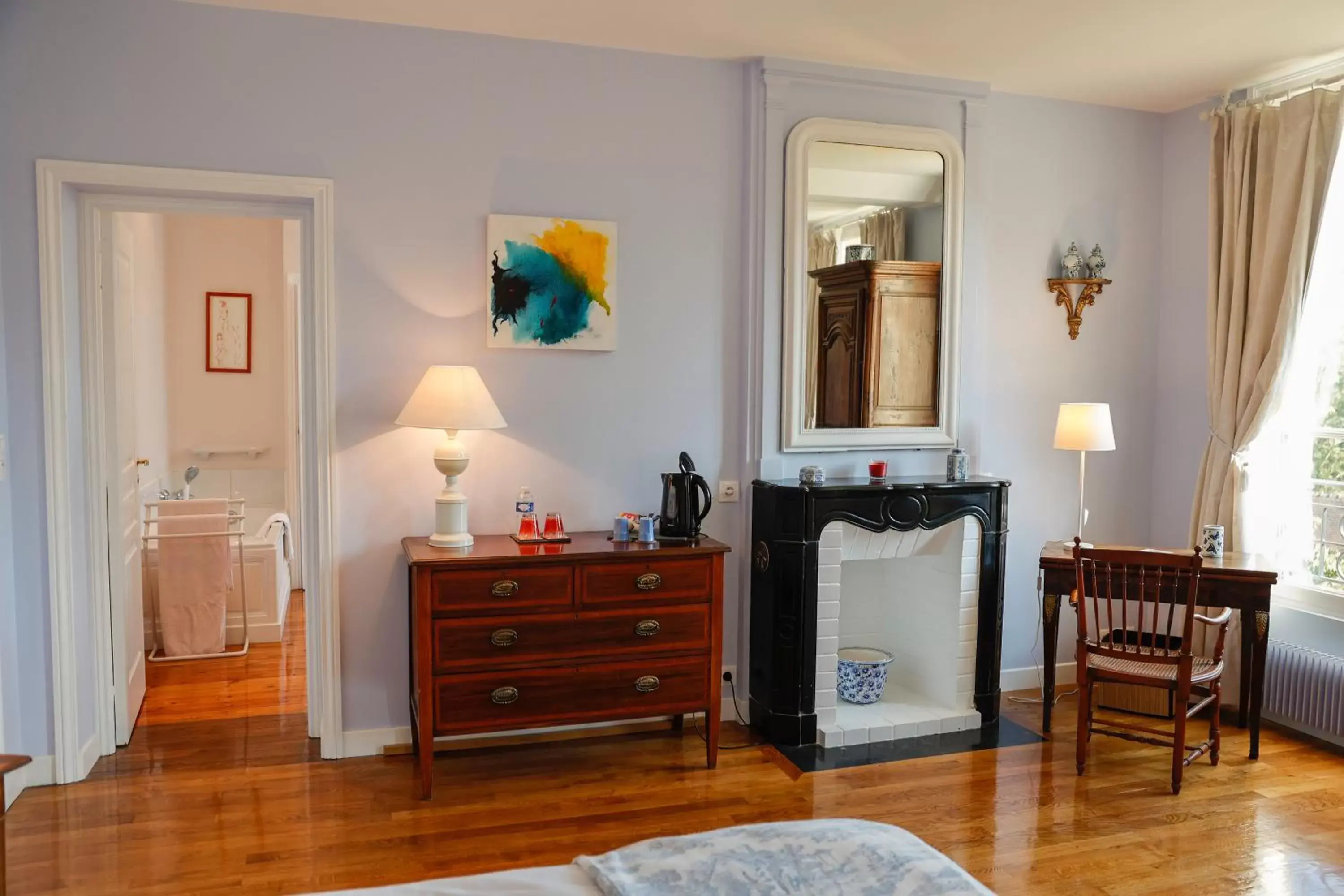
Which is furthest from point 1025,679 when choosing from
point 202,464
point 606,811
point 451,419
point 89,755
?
point 202,464

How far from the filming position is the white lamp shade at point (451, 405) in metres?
3.38

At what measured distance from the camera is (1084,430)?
166 inches

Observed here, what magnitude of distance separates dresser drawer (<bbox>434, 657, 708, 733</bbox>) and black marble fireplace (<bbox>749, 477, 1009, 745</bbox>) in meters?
0.41

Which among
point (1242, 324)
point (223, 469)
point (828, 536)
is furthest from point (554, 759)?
point (223, 469)

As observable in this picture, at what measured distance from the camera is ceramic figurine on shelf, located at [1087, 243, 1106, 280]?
177 inches

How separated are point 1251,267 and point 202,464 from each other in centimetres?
602

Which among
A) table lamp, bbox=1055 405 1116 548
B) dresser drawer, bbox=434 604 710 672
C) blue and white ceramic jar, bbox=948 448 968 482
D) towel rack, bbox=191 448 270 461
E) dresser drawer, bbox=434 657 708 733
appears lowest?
dresser drawer, bbox=434 657 708 733

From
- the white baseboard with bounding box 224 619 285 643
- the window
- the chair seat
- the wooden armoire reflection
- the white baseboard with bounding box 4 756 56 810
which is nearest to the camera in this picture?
the white baseboard with bounding box 4 756 56 810

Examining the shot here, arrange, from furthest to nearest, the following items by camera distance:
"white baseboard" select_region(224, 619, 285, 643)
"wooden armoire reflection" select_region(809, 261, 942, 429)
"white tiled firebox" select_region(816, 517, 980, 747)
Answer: "white baseboard" select_region(224, 619, 285, 643), "wooden armoire reflection" select_region(809, 261, 942, 429), "white tiled firebox" select_region(816, 517, 980, 747)

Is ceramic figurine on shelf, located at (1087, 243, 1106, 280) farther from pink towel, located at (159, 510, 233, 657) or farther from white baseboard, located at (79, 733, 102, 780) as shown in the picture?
white baseboard, located at (79, 733, 102, 780)

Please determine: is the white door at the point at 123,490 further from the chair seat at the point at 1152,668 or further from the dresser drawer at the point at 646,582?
the chair seat at the point at 1152,668

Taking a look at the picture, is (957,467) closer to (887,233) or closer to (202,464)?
(887,233)

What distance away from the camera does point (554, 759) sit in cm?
371

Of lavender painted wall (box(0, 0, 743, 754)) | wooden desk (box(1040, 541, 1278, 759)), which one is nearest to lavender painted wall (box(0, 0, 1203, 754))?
lavender painted wall (box(0, 0, 743, 754))
